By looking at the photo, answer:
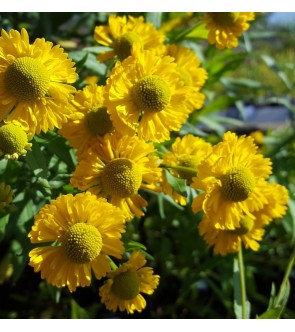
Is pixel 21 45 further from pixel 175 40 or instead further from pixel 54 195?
pixel 175 40

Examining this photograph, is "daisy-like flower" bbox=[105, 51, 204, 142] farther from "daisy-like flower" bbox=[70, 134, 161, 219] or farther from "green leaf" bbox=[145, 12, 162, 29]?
"green leaf" bbox=[145, 12, 162, 29]

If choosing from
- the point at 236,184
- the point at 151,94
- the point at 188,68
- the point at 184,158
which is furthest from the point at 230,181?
the point at 188,68

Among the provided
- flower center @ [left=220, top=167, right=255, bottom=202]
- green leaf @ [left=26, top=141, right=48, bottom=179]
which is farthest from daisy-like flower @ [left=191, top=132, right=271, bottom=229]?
green leaf @ [left=26, top=141, right=48, bottom=179]

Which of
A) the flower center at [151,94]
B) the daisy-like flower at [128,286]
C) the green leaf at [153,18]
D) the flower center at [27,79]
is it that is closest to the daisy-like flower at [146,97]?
the flower center at [151,94]

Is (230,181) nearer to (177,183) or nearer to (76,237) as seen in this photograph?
(177,183)
